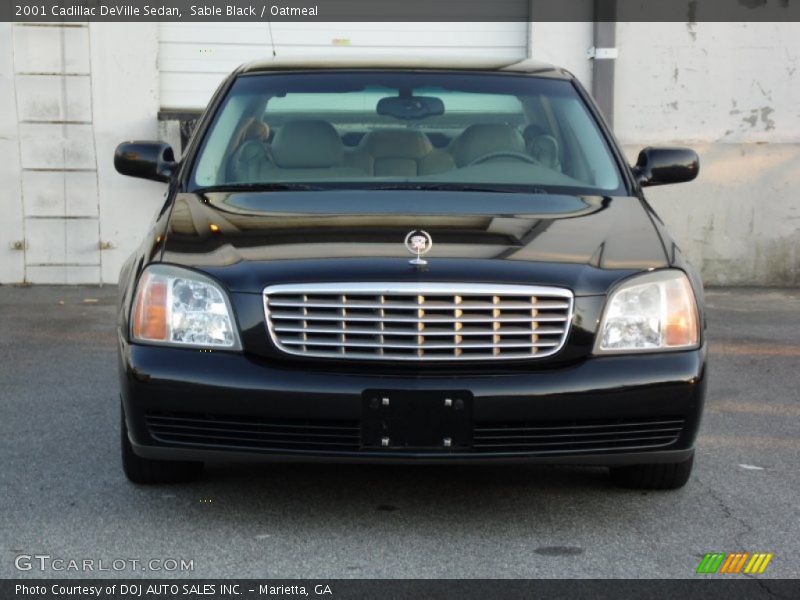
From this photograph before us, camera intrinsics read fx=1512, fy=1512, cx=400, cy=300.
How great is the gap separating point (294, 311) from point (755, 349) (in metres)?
4.90

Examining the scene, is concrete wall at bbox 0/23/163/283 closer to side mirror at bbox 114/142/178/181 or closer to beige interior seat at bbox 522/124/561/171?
side mirror at bbox 114/142/178/181

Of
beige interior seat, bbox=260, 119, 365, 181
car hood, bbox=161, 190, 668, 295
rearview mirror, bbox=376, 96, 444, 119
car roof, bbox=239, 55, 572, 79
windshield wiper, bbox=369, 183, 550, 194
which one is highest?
car roof, bbox=239, 55, 572, 79

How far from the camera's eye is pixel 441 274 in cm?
476

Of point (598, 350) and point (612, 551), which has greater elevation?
point (598, 350)

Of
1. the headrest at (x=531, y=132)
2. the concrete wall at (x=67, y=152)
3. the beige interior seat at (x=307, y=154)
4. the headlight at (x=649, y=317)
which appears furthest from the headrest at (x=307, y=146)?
the concrete wall at (x=67, y=152)

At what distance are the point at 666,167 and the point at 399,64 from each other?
1.22 metres

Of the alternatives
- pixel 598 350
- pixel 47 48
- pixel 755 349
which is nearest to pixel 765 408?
pixel 755 349

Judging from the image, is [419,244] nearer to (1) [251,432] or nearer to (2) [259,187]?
(1) [251,432]

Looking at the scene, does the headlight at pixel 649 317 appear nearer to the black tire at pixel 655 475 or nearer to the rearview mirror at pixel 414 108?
the black tire at pixel 655 475

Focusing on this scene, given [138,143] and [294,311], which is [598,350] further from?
[138,143]

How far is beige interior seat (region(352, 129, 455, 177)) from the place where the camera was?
5.92 m

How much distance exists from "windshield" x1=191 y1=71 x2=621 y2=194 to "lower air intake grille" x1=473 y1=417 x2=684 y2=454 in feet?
4.17

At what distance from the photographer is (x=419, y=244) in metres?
4.91
